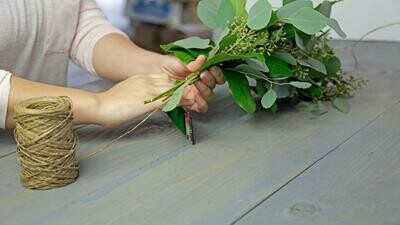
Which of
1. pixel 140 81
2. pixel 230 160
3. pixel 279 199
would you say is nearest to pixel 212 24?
pixel 140 81

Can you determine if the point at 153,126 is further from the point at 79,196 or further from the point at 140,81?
the point at 79,196

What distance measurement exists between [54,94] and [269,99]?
1.07 ft

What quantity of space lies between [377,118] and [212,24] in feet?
1.03

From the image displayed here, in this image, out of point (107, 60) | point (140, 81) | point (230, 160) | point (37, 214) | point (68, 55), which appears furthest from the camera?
point (68, 55)

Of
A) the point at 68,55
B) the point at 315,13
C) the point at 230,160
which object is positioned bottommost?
the point at 68,55

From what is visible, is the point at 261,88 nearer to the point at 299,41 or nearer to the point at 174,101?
the point at 299,41

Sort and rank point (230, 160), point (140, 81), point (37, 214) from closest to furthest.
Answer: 1. point (37, 214)
2. point (230, 160)
3. point (140, 81)

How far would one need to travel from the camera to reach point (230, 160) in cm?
78

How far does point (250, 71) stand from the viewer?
0.89 meters

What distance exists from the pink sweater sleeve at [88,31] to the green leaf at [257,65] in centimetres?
41

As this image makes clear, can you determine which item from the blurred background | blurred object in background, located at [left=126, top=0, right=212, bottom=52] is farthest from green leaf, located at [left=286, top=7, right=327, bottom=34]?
blurred object in background, located at [left=126, top=0, right=212, bottom=52]

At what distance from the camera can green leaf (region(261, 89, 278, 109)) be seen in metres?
0.90

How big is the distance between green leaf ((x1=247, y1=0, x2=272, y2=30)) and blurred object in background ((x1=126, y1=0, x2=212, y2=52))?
300cm

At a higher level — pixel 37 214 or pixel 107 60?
pixel 37 214
